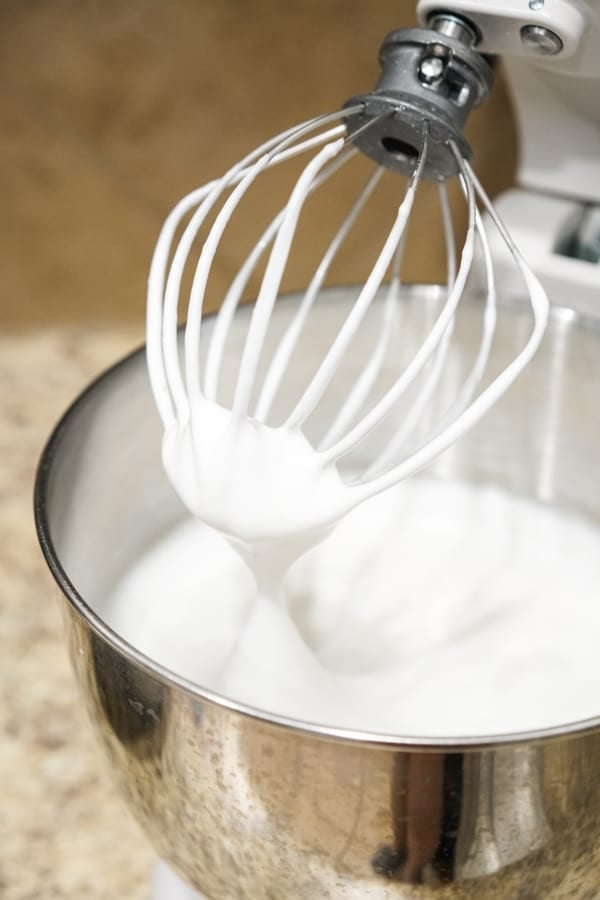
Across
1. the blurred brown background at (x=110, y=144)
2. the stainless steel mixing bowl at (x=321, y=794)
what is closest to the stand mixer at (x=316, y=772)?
the stainless steel mixing bowl at (x=321, y=794)

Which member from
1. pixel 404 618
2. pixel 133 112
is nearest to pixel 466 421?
pixel 404 618

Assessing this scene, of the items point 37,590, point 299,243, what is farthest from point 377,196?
point 37,590

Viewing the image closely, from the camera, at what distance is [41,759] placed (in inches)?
20.2

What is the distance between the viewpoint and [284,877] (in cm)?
33

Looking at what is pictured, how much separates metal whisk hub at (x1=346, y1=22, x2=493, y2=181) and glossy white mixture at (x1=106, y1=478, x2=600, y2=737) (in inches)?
6.6

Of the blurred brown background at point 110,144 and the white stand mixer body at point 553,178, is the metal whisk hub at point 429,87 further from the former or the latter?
the blurred brown background at point 110,144

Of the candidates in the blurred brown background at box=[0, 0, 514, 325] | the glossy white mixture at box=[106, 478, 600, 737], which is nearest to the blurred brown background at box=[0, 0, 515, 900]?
the blurred brown background at box=[0, 0, 514, 325]

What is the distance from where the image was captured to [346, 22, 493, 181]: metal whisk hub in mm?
355

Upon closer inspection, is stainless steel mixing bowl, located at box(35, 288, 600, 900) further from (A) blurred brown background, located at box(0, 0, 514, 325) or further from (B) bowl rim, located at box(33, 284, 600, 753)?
(A) blurred brown background, located at box(0, 0, 514, 325)

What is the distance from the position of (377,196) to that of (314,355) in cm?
25

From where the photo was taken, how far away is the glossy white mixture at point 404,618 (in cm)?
42

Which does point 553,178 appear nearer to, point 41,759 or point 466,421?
point 466,421

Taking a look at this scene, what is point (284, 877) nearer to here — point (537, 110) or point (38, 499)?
point (38, 499)

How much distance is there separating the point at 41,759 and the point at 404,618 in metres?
0.17
